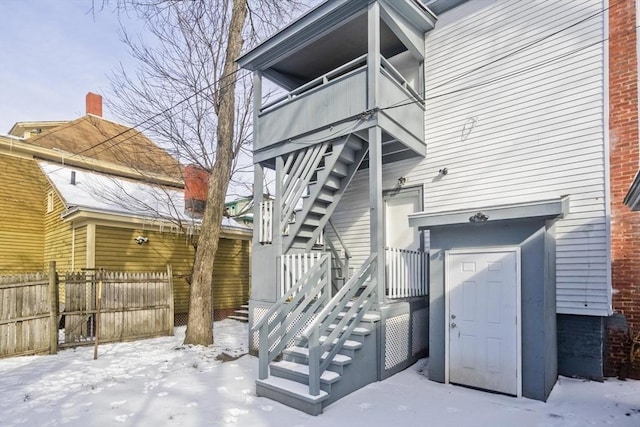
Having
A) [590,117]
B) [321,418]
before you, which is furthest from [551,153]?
[321,418]

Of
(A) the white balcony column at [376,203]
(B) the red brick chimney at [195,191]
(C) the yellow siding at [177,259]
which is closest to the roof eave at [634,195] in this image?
(A) the white balcony column at [376,203]

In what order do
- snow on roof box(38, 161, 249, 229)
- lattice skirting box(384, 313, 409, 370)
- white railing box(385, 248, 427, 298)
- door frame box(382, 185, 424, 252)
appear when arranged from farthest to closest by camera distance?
snow on roof box(38, 161, 249, 229), door frame box(382, 185, 424, 252), white railing box(385, 248, 427, 298), lattice skirting box(384, 313, 409, 370)

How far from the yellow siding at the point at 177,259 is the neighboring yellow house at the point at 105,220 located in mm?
26

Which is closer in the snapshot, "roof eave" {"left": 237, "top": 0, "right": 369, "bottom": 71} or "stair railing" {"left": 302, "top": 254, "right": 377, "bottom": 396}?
"stair railing" {"left": 302, "top": 254, "right": 377, "bottom": 396}

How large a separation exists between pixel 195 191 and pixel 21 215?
6.63m

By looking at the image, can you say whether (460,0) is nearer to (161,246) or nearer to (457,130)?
(457,130)

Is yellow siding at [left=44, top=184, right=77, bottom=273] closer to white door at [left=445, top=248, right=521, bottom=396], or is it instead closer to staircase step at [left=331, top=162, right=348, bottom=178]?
staircase step at [left=331, top=162, right=348, bottom=178]

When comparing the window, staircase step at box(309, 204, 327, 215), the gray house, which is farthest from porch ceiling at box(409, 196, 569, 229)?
the window

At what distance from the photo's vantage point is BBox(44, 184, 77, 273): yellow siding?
10.6 m

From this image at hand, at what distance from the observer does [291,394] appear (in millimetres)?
4316

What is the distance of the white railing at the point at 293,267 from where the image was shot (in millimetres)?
6105

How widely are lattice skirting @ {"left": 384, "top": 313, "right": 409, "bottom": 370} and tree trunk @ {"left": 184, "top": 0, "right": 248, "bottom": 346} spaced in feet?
13.3

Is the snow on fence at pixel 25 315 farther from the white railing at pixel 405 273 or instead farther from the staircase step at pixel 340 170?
the white railing at pixel 405 273

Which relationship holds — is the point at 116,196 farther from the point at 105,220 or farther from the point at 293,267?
the point at 293,267
